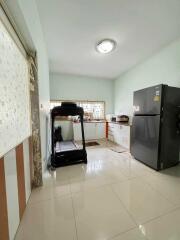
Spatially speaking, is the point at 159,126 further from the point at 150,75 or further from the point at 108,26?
the point at 108,26

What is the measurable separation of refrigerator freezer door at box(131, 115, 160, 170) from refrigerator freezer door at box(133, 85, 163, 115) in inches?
5.3

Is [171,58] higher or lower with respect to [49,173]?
higher

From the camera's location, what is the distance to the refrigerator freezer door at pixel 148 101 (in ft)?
7.07

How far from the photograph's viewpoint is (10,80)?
108 cm

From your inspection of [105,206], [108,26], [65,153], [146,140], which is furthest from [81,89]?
[105,206]

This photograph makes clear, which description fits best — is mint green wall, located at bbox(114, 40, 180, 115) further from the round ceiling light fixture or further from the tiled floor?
the tiled floor

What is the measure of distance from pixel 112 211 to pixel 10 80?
1828mm

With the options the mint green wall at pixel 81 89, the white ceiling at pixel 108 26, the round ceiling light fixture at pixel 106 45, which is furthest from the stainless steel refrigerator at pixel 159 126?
the mint green wall at pixel 81 89

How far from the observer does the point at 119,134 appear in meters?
3.91

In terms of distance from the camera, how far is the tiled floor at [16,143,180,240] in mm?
1094

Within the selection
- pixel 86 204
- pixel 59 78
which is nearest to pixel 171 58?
pixel 86 204

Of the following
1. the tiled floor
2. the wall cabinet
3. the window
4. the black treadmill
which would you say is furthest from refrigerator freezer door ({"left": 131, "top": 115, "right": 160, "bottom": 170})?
the window

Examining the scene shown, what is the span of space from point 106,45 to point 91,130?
304 centimetres

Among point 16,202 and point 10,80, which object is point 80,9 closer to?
point 10,80
